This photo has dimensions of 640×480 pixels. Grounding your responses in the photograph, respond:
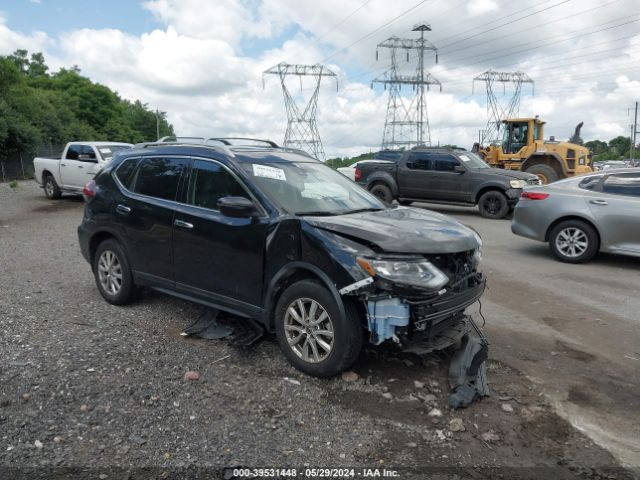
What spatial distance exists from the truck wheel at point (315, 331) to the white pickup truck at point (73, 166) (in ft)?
42.4

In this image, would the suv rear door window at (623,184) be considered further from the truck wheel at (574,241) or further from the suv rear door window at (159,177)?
the suv rear door window at (159,177)

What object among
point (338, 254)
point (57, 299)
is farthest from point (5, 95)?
point (338, 254)

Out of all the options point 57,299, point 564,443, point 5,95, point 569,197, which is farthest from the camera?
point 5,95

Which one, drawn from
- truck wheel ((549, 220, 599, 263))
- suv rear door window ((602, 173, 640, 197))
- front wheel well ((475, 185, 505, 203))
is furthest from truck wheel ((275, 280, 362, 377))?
front wheel well ((475, 185, 505, 203))

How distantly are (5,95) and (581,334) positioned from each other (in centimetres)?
3651

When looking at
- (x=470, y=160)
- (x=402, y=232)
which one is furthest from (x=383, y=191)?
(x=402, y=232)

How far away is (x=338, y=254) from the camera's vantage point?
4.00 meters

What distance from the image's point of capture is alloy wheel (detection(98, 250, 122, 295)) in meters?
5.81

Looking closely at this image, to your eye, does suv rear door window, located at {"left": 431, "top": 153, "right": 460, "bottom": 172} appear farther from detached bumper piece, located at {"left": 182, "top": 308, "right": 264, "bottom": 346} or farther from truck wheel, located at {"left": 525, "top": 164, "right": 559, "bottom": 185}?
detached bumper piece, located at {"left": 182, "top": 308, "right": 264, "bottom": 346}

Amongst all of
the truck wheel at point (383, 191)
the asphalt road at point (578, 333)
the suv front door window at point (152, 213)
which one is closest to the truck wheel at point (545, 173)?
the truck wheel at point (383, 191)

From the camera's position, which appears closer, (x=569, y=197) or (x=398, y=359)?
(x=398, y=359)

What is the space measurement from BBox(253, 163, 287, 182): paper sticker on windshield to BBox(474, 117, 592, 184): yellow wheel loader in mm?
15611

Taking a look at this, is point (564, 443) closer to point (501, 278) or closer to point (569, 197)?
point (501, 278)

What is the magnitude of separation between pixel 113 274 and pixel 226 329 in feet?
5.19
